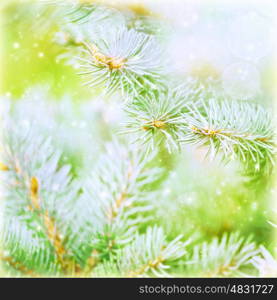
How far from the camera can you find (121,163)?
406 mm

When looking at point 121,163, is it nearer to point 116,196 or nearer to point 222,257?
point 116,196

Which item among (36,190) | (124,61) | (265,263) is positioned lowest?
(265,263)

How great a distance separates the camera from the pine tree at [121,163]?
35 cm

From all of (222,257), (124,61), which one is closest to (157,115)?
(124,61)

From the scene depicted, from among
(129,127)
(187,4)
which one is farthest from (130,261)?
(187,4)

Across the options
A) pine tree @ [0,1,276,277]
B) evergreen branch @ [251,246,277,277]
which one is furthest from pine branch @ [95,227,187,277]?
evergreen branch @ [251,246,277,277]

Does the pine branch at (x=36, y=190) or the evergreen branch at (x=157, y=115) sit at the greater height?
the evergreen branch at (x=157, y=115)

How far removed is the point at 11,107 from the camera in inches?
17.1

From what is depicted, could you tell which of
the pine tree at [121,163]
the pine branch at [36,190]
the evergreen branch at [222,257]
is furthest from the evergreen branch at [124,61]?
the evergreen branch at [222,257]

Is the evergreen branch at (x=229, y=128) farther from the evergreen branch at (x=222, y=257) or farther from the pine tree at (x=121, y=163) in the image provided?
the evergreen branch at (x=222, y=257)

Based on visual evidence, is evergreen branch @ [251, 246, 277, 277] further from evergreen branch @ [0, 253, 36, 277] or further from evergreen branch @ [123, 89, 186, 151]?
evergreen branch @ [0, 253, 36, 277]

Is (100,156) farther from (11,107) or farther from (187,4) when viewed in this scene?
(187,4)

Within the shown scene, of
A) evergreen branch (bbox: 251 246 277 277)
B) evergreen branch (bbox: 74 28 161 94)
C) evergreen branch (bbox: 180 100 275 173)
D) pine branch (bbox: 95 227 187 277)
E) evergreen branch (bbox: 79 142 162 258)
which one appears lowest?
evergreen branch (bbox: 251 246 277 277)

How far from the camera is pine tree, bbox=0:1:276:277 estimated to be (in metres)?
0.35
